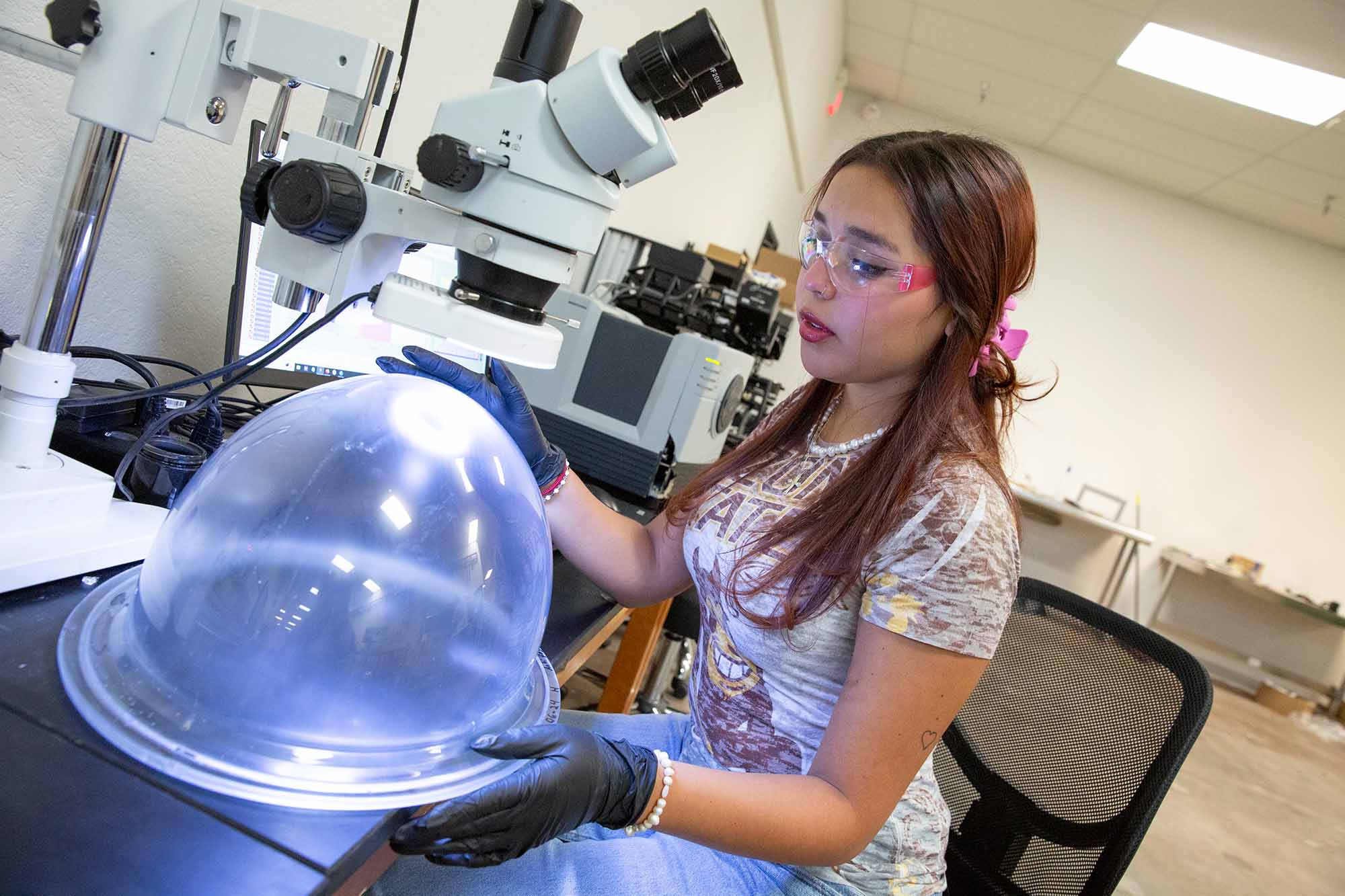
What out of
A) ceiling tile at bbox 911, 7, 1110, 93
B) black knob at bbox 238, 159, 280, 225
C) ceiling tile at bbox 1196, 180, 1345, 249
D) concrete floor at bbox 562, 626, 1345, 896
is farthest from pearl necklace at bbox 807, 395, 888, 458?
ceiling tile at bbox 1196, 180, 1345, 249

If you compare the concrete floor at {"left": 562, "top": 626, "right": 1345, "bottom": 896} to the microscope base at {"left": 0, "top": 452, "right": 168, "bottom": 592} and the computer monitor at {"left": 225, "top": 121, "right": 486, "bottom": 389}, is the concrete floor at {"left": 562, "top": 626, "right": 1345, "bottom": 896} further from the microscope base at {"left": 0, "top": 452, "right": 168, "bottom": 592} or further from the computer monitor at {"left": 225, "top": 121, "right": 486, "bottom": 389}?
the microscope base at {"left": 0, "top": 452, "right": 168, "bottom": 592}

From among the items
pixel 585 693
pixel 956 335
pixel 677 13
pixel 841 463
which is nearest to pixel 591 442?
pixel 841 463

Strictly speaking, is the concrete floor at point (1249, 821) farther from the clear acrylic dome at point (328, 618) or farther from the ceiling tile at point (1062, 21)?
the ceiling tile at point (1062, 21)

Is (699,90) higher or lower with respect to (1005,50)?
lower

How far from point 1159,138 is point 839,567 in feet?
18.1

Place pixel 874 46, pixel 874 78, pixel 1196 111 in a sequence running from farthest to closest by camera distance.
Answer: pixel 874 78 < pixel 874 46 < pixel 1196 111

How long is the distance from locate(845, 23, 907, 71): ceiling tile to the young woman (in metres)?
4.88

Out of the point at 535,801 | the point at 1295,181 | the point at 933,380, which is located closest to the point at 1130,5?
the point at 1295,181

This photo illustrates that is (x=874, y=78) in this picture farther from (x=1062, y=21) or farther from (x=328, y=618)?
(x=328, y=618)

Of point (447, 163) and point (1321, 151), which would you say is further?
point (1321, 151)

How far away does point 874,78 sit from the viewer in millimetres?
6191

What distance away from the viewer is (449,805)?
52 cm

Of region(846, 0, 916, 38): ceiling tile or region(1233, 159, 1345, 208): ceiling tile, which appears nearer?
region(846, 0, 916, 38): ceiling tile

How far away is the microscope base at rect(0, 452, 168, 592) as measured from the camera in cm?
60
